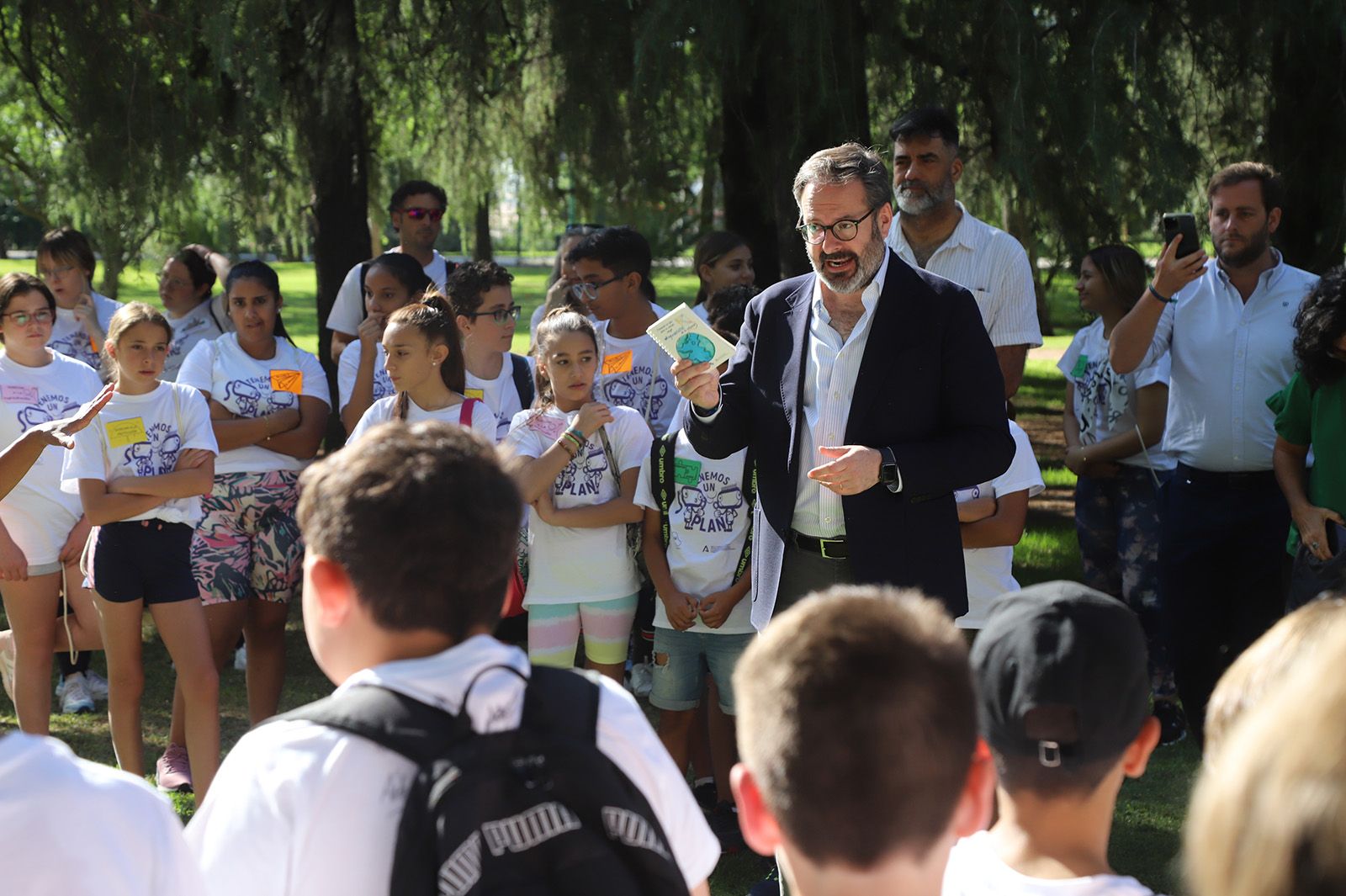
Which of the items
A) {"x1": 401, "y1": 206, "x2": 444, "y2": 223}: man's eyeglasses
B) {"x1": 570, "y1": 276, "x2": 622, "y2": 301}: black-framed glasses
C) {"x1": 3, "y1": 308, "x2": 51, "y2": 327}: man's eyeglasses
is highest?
{"x1": 401, "y1": 206, "x2": 444, "y2": 223}: man's eyeglasses

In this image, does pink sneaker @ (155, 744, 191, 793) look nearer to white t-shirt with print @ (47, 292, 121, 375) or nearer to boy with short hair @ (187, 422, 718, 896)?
white t-shirt with print @ (47, 292, 121, 375)

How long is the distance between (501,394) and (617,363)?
596 mm

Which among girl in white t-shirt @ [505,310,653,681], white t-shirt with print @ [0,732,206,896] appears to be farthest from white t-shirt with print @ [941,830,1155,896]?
girl in white t-shirt @ [505,310,653,681]

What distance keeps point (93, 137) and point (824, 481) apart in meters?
5.24

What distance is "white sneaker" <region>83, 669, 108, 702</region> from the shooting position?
227 inches

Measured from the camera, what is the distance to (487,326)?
5109 millimetres

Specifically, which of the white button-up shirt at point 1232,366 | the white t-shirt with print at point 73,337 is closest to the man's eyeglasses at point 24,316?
the white t-shirt with print at point 73,337

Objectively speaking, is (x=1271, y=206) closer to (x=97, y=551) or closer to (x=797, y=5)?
(x=797, y=5)

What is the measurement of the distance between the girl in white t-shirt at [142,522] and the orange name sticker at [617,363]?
54.7 inches

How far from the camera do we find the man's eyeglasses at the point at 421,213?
20.6 ft

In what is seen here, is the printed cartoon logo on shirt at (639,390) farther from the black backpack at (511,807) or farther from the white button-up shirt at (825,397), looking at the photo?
the black backpack at (511,807)

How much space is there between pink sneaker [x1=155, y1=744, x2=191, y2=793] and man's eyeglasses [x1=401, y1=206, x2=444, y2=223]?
2.70m

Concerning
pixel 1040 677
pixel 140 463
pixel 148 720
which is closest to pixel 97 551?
pixel 140 463

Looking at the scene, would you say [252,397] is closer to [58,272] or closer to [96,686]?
[58,272]
